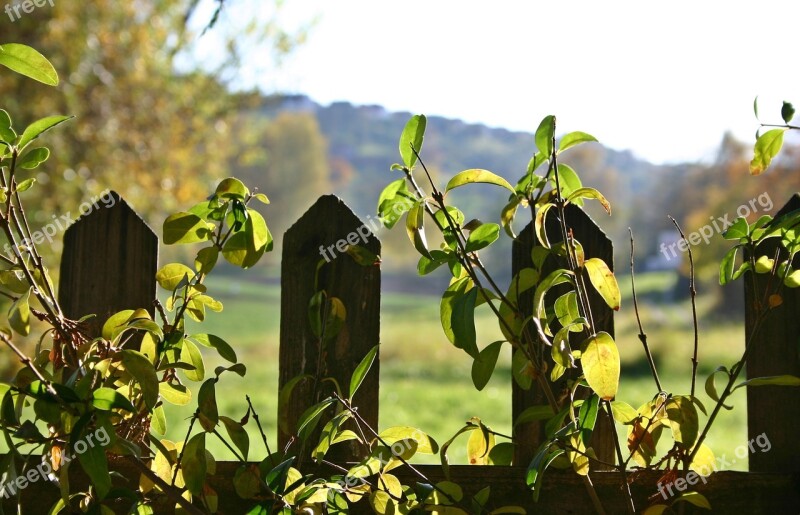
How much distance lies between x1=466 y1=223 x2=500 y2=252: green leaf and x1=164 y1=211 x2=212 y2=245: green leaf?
16.8 inches

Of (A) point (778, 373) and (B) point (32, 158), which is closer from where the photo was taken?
(B) point (32, 158)

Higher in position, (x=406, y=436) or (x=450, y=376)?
(x=406, y=436)

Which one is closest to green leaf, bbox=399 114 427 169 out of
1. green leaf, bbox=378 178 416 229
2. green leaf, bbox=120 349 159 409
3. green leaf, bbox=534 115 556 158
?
green leaf, bbox=378 178 416 229

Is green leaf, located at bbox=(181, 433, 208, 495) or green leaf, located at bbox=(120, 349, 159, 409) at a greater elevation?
green leaf, located at bbox=(120, 349, 159, 409)

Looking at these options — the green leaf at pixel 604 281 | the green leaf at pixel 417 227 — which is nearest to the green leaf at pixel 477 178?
the green leaf at pixel 417 227

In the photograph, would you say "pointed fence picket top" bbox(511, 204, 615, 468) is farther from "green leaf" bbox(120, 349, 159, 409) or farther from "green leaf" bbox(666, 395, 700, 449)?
"green leaf" bbox(120, 349, 159, 409)

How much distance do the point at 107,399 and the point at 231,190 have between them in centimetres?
36

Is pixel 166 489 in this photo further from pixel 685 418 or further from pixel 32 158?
pixel 685 418

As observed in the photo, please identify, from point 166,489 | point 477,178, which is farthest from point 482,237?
point 166,489

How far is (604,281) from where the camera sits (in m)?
1.16

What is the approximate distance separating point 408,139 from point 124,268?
715 mm

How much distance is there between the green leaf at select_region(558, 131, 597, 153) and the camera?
117 centimetres

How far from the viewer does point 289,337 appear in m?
1.49

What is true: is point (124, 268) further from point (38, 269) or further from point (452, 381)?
point (452, 381)
